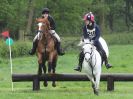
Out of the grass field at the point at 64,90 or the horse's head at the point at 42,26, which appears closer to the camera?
the grass field at the point at 64,90

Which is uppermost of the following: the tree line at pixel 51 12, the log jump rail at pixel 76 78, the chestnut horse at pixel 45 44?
the chestnut horse at pixel 45 44

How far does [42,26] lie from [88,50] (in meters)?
2.65

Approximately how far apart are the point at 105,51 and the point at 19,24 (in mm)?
50179

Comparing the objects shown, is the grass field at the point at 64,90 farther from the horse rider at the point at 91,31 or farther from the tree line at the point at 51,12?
the tree line at the point at 51,12

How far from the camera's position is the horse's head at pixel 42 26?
17641 millimetres

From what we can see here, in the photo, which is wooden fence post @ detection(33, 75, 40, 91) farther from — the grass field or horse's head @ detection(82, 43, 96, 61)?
horse's head @ detection(82, 43, 96, 61)

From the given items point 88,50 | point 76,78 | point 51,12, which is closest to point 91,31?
point 88,50

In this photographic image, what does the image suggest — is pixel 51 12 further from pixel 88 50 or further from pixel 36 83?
pixel 88 50

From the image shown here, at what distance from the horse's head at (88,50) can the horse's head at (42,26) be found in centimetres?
238

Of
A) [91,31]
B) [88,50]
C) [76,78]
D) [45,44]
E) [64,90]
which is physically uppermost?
[91,31]

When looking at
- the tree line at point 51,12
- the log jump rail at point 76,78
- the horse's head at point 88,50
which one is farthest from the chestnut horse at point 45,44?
the tree line at point 51,12

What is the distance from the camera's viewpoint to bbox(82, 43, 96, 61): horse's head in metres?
15.6

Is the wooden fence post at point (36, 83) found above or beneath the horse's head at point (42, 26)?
beneath

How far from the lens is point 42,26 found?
1764 centimetres
